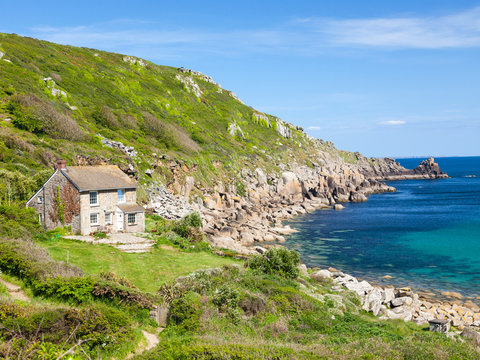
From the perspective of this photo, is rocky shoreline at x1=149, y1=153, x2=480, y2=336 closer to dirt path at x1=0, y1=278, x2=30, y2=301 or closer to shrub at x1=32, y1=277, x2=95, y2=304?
shrub at x1=32, y1=277, x2=95, y2=304

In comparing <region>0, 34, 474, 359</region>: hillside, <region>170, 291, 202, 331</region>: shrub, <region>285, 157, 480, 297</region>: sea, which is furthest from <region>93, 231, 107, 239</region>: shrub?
<region>285, 157, 480, 297</region>: sea

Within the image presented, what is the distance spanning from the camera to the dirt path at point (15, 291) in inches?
757

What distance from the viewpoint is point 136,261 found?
94.8 ft

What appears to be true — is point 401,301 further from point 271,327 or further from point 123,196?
point 123,196

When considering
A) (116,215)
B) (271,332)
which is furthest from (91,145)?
(271,332)

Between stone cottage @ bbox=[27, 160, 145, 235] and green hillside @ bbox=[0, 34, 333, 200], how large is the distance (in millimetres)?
4684

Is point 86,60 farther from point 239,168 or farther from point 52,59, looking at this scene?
point 239,168

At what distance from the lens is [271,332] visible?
19.8m

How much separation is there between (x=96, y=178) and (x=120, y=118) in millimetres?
43513

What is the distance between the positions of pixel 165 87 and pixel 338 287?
338ft

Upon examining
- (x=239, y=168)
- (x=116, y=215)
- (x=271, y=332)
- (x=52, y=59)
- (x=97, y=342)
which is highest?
(x=52, y=59)

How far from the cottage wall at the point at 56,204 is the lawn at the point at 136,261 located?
2.83m

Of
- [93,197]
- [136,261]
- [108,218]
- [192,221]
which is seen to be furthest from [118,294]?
[192,221]

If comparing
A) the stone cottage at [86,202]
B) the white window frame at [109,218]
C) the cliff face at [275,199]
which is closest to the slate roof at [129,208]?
the stone cottage at [86,202]
